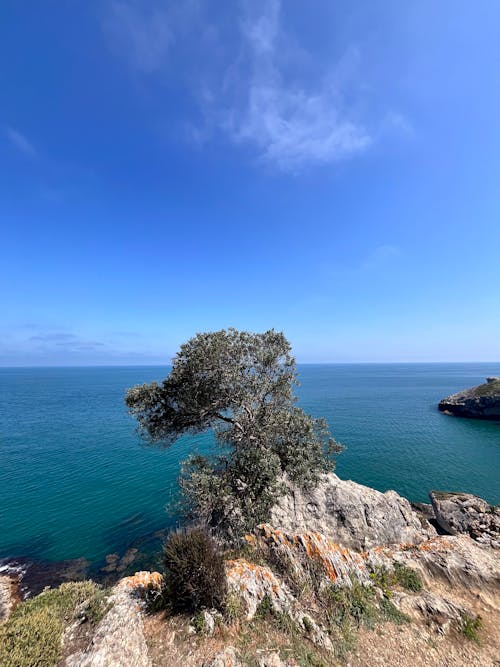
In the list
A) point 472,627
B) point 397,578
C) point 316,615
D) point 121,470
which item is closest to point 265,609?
point 316,615

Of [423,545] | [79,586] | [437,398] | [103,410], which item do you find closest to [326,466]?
[423,545]

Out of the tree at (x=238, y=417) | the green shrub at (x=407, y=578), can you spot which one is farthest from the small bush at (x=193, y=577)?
the green shrub at (x=407, y=578)

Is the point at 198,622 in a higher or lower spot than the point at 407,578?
higher

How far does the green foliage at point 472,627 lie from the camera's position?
11.5 meters

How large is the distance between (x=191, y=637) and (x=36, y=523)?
98.9 feet

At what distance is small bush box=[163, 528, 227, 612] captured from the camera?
424 inches

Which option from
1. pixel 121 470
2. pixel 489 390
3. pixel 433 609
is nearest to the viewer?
A: pixel 433 609

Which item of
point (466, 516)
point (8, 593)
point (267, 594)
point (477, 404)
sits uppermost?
point (267, 594)

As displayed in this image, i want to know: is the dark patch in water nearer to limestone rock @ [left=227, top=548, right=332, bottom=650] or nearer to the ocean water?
the ocean water

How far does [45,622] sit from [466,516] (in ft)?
117

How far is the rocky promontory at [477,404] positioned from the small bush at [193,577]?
324 feet

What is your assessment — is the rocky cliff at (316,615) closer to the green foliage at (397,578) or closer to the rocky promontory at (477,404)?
the green foliage at (397,578)

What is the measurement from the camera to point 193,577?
1088 cm

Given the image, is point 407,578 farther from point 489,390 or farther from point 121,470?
point 489,390
